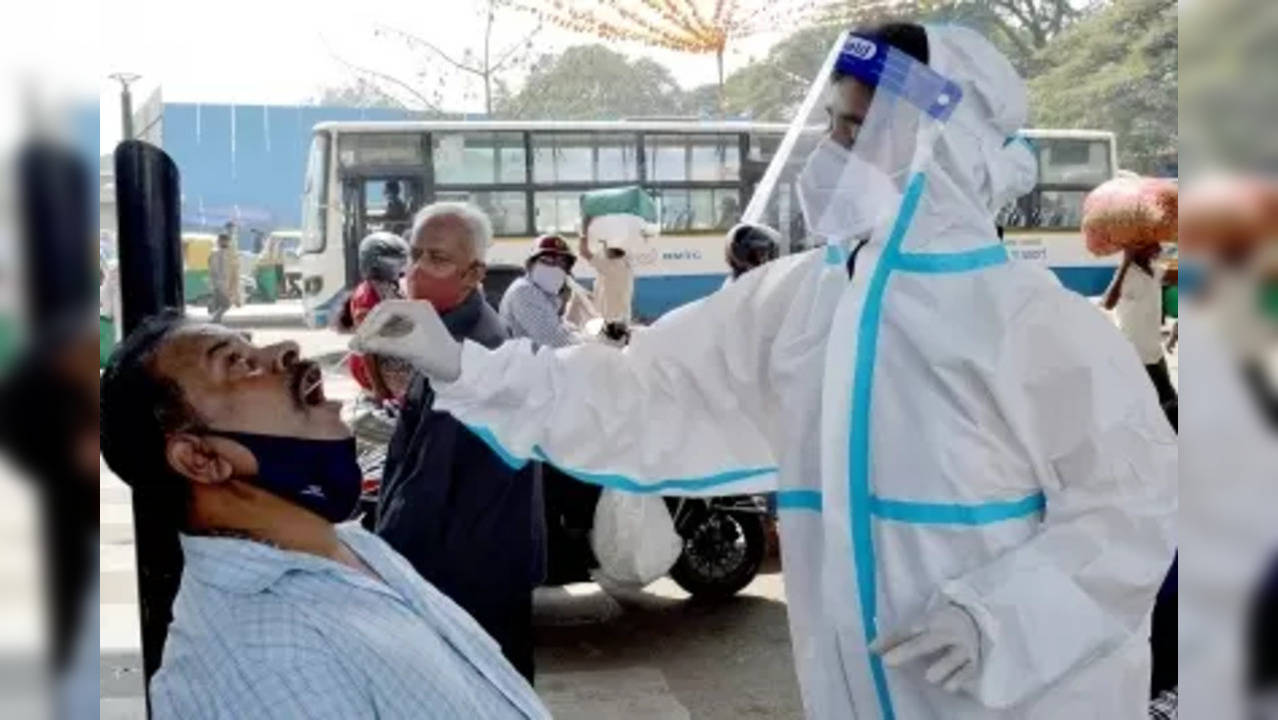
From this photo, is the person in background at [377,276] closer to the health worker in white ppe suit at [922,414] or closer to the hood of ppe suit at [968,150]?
the health worker in white ppe suit at [922,414]

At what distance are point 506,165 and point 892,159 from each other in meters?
10.3

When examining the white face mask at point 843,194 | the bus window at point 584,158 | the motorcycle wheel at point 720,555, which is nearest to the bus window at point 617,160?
the bus window at point 584,158

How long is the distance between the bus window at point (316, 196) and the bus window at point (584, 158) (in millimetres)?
1779

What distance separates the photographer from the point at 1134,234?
557cm

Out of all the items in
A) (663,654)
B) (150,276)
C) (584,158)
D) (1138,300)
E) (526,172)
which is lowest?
(663,654)

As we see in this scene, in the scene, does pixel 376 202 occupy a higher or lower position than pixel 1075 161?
lower

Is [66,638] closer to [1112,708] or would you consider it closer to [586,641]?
[1112,708]

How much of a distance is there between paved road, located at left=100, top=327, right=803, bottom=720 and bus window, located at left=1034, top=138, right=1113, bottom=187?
662cm

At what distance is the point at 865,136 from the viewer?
2072 mm

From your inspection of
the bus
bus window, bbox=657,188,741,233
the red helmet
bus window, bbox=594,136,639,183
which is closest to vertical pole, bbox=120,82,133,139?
the red helmet

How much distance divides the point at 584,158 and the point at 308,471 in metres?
10.9

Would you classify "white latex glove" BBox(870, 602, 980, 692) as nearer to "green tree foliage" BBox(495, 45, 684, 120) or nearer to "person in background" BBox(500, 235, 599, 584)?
"person in background" BBox(500, 235, 599, 584)

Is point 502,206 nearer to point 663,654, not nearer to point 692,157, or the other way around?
point 692,157

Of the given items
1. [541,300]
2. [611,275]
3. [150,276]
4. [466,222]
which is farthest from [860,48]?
[611,275]
